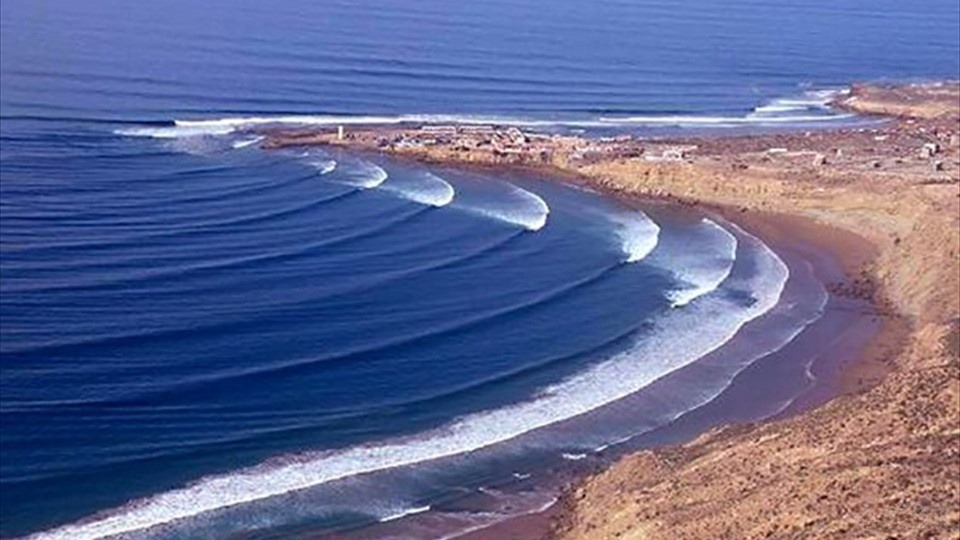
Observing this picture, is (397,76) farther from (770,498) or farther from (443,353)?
(770,498)

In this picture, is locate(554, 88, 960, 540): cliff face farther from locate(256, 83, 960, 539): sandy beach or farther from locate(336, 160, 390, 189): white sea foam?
locate(336, 160, 390, 189): white sea foam

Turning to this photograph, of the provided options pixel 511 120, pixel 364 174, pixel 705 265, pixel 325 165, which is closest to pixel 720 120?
pixel 511 120

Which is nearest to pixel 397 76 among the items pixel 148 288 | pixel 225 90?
pixel 225 90

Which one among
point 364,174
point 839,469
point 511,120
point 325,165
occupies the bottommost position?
point 364,174

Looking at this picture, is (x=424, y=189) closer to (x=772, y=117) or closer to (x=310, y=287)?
(x=310, y=287)

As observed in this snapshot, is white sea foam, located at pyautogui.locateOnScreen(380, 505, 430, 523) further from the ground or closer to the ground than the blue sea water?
closer to the ground

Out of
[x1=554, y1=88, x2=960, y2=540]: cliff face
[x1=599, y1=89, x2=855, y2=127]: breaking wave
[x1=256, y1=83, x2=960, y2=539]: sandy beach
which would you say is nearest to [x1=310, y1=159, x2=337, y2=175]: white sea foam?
[x1=256, y1=83, x2=960, y2=539]: sandy beach

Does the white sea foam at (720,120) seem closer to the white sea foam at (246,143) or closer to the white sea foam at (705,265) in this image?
the white sea foam at (246,143)
